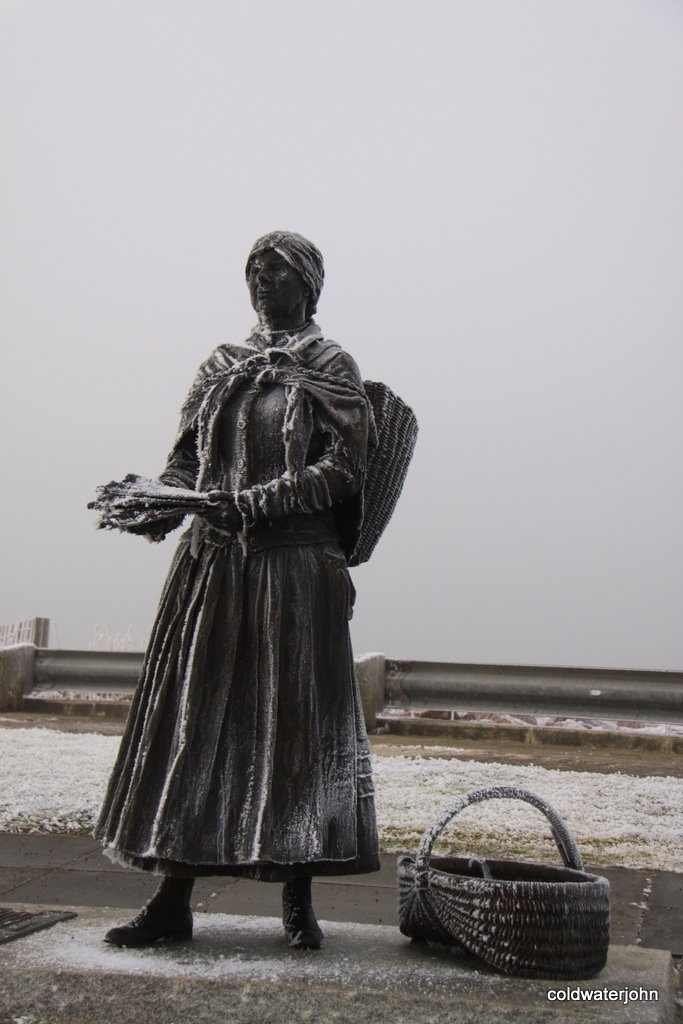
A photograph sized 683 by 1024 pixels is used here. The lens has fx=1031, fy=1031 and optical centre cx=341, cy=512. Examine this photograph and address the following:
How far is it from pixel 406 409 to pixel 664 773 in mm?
4935

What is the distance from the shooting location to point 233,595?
329 cm

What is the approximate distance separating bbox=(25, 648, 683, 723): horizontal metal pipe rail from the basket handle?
593 cm

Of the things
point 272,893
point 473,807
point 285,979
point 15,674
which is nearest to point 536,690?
point 473,807

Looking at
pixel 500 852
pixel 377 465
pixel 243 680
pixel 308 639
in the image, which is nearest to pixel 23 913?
pixel 243 680

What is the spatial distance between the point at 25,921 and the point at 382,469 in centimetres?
192

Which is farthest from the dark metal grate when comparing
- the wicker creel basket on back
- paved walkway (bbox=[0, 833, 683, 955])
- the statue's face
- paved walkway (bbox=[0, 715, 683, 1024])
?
the statue's face

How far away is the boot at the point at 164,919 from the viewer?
313cm

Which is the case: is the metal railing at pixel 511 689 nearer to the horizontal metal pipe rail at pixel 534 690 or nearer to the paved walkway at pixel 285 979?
the horizontal metal pipe rail at pixel 534 690

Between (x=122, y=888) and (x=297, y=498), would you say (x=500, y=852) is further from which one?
(x=297, y=498)

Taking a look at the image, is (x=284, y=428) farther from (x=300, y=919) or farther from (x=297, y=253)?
(x=300, y=919)

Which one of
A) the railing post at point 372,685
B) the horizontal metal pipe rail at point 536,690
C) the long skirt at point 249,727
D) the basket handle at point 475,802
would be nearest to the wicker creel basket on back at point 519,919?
the basket handle at point 475,802

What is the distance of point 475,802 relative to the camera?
3.06 m

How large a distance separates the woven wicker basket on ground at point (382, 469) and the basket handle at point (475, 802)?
91 cm

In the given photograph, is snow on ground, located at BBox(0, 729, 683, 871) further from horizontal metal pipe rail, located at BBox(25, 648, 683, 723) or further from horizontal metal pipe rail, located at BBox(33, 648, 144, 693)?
horizontal metal pipe rail, located at BBox(33, 648, 144, 693)
